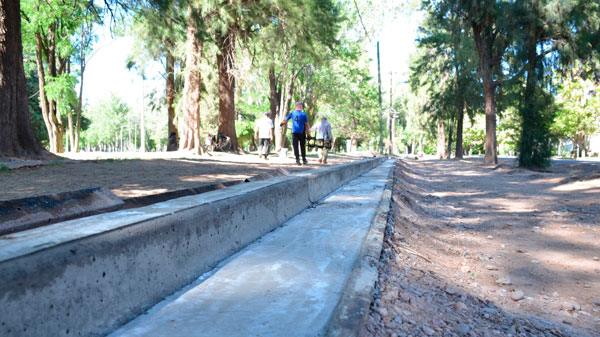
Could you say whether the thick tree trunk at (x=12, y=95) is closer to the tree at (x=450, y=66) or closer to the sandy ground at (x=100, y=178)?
the sandy ground at (x=100, y=178)

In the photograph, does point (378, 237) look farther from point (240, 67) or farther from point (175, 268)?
point (240, 67)

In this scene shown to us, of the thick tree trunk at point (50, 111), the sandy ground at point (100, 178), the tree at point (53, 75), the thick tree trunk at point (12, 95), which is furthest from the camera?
the thick tree trunk at point (50, 111)

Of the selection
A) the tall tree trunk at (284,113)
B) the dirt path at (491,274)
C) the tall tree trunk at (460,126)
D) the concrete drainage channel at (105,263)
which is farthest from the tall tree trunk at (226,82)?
the tall tree trunk at (460,126)

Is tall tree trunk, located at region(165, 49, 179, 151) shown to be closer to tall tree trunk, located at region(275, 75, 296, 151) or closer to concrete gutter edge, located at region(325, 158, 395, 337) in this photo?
tall tree trunk, located at region(275, 75, 296, 151)

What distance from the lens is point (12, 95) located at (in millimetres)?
9453

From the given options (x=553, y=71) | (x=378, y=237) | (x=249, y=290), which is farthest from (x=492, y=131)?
(x=249, y=290)

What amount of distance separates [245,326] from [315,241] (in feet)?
5.68

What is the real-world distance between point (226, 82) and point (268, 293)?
58.0 feet

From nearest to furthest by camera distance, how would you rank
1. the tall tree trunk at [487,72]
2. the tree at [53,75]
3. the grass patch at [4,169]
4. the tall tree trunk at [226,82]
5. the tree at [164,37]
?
the grass patch at [4,169], the tree at [164,37], the tall tree trunk at [226,82], the tall tree trunk at [487,72], the tree at [53,75]

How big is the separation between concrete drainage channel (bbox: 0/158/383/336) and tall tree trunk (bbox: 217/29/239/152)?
15423 mm

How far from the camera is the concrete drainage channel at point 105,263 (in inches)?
65.5

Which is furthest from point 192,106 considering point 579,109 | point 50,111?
point 579,109

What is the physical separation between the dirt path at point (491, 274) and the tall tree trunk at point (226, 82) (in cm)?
1302

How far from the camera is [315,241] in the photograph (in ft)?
Answer: 12.0
